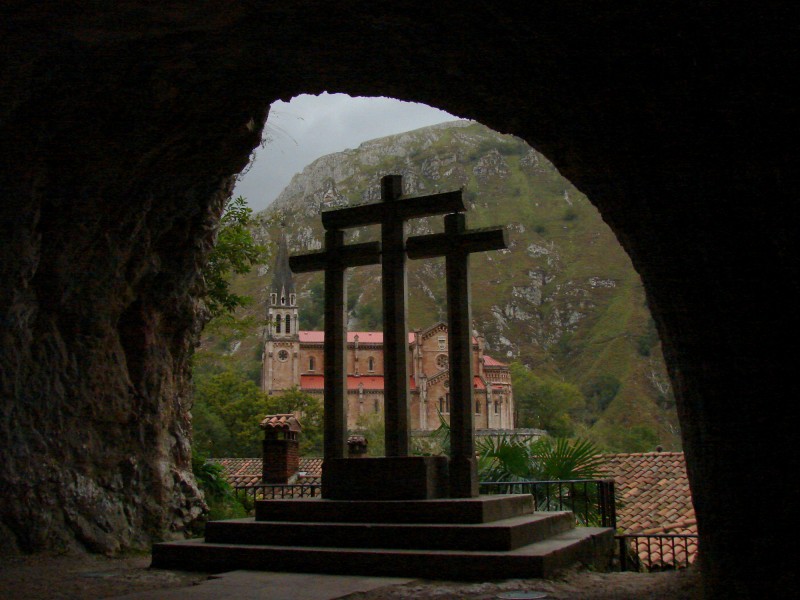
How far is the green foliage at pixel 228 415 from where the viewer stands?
54.6 meters

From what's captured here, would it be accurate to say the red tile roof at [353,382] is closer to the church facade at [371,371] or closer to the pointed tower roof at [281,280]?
the church facade at [371,371]

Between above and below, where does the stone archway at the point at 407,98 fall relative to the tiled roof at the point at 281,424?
above

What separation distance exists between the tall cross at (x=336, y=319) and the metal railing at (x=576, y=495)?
7.44ft

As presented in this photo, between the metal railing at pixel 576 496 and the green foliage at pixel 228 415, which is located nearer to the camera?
the metal railing at pixel 576 496

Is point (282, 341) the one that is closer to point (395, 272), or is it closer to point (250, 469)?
point (250, 469)

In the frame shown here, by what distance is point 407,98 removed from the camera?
212 inches

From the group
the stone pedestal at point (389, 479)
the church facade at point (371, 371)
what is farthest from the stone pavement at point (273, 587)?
the church facade at point (371, 371)

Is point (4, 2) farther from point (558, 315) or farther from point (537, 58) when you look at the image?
point (558, 315)

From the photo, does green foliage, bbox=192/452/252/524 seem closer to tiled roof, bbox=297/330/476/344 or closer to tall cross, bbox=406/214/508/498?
tall cross, bbox=406/214/508/498

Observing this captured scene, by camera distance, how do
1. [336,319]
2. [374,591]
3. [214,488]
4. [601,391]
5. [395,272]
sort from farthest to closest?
[601,391] < [214,488] < [336,319] < [395,272] < [374,591]

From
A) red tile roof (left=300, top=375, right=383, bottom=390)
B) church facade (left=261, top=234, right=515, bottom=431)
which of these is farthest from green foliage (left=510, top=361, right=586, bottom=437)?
red tile roof (left=300, top=375, right=383, bottom=390)

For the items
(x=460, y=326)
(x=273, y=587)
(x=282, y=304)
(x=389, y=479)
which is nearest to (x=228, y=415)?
(x=282, y=304)

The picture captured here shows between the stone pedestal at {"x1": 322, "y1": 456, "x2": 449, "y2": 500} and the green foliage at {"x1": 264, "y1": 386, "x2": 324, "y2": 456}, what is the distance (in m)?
50.9

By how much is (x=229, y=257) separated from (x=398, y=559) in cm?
981
